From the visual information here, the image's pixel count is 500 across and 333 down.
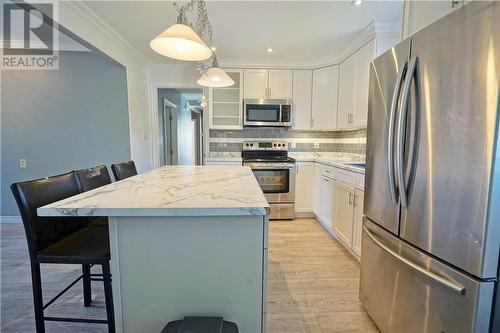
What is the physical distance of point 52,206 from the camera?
1032 mm

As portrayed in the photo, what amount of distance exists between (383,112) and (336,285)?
57.0 inches

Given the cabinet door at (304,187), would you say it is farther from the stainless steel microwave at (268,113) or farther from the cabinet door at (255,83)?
the cabinet door at (255,83)

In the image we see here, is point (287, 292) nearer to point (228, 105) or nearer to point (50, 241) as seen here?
point (50, 241)

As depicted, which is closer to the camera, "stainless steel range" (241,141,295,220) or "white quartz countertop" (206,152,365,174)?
"white quartz countertop" (206,152,365,174)

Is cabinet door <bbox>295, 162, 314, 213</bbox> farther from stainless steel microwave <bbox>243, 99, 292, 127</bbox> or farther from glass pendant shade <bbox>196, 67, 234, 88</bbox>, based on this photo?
glass pendant shade <bbox>196, 67, 234, 88</bbox>

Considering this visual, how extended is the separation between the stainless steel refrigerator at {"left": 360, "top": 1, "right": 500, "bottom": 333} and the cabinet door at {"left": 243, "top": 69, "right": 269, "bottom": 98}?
253 cm

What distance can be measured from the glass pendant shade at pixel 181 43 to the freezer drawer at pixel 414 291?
154cm

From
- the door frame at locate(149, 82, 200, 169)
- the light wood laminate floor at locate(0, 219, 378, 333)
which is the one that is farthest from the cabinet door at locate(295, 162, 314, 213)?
the door frame at locate(149, 82, 200, 169)

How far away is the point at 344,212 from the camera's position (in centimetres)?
273

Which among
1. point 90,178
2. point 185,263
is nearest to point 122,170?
point 90,178

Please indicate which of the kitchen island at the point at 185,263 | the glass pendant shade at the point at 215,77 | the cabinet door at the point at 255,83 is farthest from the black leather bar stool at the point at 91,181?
the cabinet door at the point at 255,83

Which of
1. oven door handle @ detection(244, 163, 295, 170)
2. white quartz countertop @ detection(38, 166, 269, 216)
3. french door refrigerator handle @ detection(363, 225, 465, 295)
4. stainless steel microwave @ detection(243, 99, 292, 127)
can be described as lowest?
french door refrigerator handle @ detection(363, 225, 465, 295)

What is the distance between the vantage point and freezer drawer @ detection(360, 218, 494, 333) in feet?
3.20

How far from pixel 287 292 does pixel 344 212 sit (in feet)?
3.76
